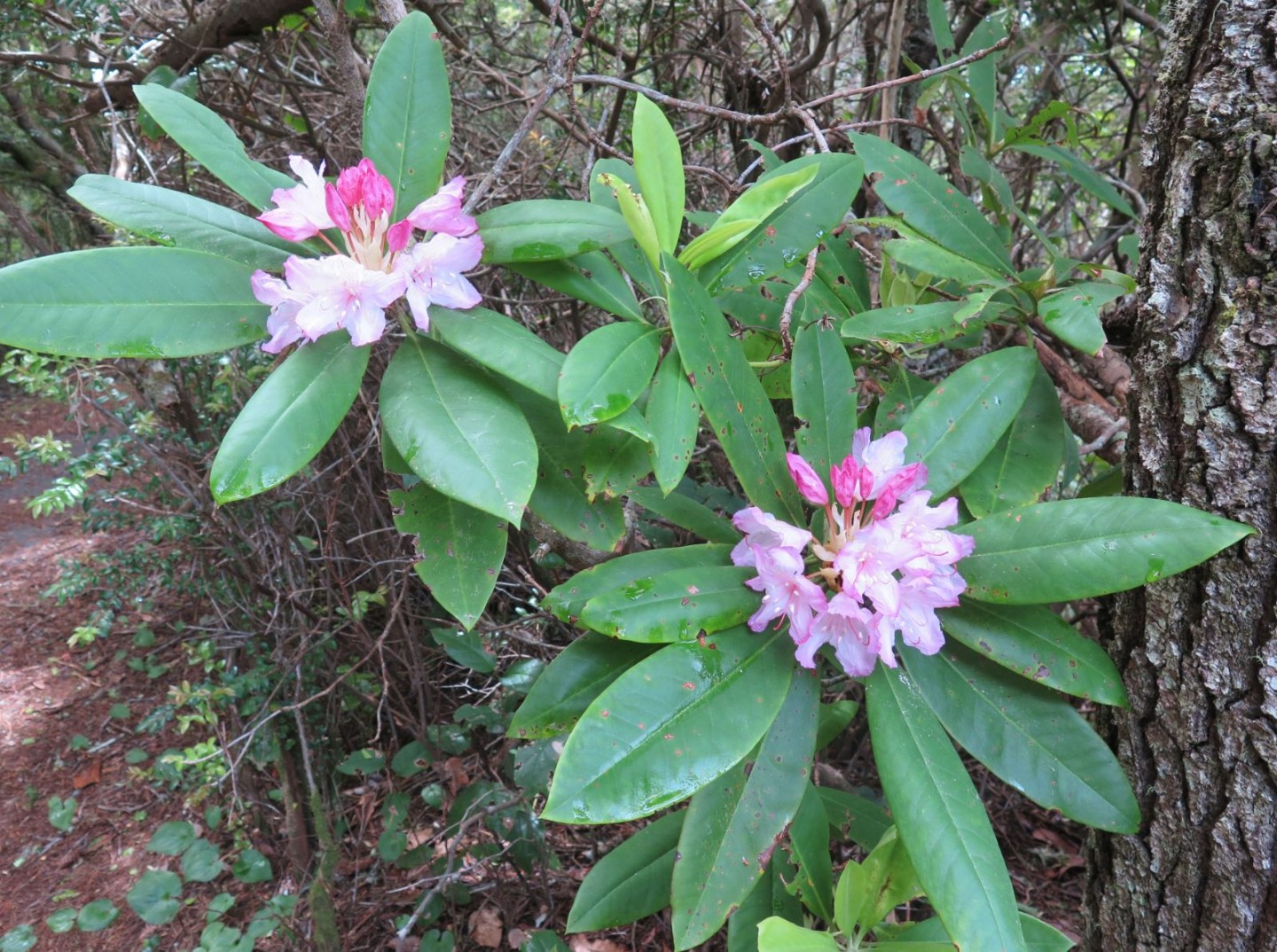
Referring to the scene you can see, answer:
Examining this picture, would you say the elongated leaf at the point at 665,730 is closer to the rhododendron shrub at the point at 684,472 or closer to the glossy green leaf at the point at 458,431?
the rhododendron shrub at the point at 684,472

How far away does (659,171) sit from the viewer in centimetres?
92

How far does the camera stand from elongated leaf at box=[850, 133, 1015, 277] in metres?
1.13

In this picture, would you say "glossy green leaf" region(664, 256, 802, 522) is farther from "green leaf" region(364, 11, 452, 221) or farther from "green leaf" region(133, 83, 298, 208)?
"green leaf" region(133, 83, 298, 208)

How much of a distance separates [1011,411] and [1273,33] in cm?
A: 45

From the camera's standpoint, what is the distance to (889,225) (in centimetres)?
111

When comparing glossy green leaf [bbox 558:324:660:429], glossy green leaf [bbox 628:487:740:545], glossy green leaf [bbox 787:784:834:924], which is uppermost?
glossy green leaf [bbox 558:324:660:429]

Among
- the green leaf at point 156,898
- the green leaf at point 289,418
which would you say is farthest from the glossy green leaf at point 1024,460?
the green leaf at point 156,898

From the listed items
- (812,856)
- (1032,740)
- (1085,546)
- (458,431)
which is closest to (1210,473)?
(1085,546)

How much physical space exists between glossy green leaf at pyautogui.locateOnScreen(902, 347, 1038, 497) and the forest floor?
1.38 m

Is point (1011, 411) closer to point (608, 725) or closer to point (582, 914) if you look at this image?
A: point (608, 725)

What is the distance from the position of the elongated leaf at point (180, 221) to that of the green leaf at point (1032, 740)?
0.93m

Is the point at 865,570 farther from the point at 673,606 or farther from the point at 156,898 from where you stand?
the point at 156,898

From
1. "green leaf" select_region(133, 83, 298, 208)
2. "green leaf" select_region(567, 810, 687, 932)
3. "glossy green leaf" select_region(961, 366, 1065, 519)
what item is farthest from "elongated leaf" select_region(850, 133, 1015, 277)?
"green leaf" select_region(567, 810, 687, 932)

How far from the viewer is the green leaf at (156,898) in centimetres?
167
